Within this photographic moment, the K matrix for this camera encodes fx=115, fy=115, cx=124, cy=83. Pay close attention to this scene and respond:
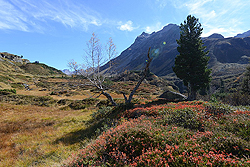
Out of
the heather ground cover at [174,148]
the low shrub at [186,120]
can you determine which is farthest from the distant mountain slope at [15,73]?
the low shrub at [186,120]

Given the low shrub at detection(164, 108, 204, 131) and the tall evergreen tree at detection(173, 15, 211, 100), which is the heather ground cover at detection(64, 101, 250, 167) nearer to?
the low shrub at detection(164, 108, 204, 131)

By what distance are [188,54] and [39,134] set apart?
2204cm

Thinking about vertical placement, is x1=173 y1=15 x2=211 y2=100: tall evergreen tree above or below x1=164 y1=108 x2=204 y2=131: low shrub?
above

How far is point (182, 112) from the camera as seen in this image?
259 inches

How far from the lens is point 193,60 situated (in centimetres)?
1923

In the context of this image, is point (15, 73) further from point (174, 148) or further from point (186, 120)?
point (174, 148)

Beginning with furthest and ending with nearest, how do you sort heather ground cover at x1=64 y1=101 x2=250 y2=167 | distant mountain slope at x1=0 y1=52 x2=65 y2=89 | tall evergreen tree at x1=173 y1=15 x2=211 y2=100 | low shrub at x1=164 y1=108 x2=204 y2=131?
distant mountain slope at x1=0 y1=52 x2=65 y2=89, tall evergreen tree at x1=173 y1=15 x2=211 y2=100, low shrub at x1=164 y1=108 x2=204 y2=131, heather ground cover at x1=64 y1=101 x2=250 y2=167

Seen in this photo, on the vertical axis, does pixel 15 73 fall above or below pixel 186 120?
above

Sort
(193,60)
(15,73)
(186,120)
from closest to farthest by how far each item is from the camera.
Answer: (186,120) < (193,60) < (15,73)

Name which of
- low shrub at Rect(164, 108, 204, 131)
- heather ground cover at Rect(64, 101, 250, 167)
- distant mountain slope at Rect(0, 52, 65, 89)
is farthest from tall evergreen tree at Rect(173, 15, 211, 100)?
distant mountain slope at Rect(0, 52, 65, 89)

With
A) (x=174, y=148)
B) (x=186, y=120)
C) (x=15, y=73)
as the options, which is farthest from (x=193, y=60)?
(x=15, y=73)

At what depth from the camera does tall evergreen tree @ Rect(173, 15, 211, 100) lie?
1898 cm

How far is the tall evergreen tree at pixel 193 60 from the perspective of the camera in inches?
747

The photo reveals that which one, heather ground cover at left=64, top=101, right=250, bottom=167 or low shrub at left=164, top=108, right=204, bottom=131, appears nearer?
heather ground cover at left=64, top=101, right=250, bottom=167
